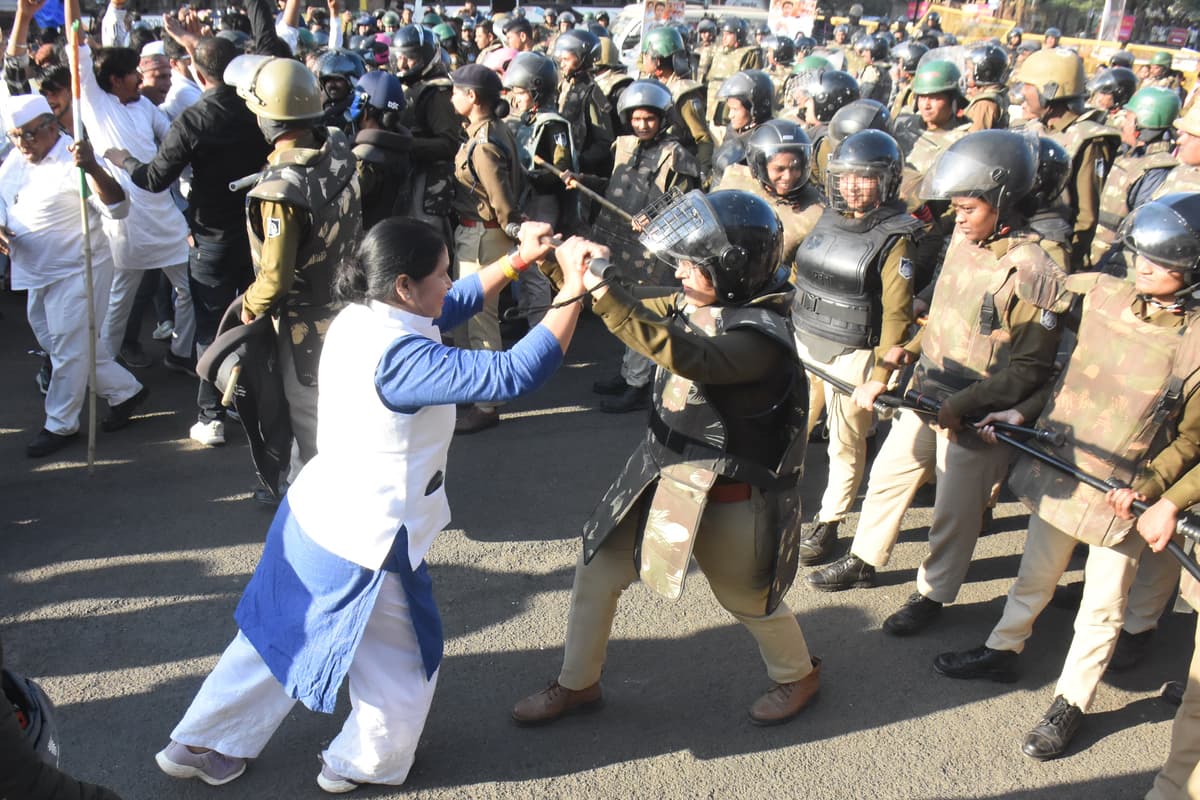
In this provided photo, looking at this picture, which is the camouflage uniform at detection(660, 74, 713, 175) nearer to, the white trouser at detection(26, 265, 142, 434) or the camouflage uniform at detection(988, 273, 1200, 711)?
the white trouser at detection(26, 265, 142, 434)

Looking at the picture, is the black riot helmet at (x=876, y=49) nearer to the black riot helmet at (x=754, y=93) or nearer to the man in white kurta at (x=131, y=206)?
the black riot helmet at (x=754, y=93)

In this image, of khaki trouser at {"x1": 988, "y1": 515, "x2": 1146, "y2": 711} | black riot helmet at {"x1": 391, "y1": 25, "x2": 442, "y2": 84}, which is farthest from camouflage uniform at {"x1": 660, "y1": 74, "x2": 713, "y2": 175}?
khaki trouser at {"x1": 988, "y1": 515, "x2": 1146, "y2": 711}

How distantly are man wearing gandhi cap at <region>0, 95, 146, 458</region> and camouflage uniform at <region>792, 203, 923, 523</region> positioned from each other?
3588 millimetres

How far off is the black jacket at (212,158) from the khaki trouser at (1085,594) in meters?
4.26

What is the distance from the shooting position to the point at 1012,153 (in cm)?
359

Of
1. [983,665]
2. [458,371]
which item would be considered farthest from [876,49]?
[458,371]

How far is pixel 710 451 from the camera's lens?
2.97m

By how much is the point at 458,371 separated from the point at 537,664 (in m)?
1.71

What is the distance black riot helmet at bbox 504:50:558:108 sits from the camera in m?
6.57

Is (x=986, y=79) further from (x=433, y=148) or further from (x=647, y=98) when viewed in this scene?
(x=433, y=148)

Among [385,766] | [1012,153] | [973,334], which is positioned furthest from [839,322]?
[385,766]

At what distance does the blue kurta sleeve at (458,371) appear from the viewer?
2381mm

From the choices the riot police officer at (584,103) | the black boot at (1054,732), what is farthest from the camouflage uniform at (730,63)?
the black boot at (1054,732)

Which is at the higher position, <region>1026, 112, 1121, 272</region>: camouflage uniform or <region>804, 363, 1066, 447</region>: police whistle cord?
<region>1026, 112, 1121, 272</region>: camouflage uniform
